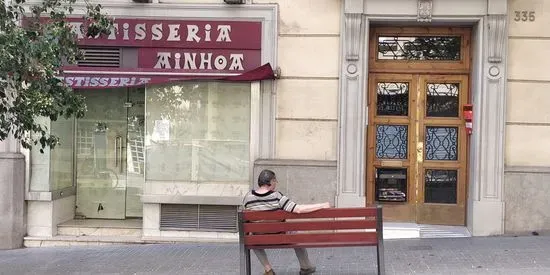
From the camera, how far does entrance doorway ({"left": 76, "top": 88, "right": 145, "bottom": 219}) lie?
10.3m

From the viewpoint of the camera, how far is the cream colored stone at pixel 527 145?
8.89 meters

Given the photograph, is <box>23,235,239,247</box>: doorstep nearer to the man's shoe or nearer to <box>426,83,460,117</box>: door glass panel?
the man's shoe

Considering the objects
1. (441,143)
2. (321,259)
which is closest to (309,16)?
(441,143)

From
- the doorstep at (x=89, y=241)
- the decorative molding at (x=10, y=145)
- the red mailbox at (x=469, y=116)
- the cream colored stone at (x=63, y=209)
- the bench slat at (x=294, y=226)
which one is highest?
the red mailbox at (x=469, y=116)

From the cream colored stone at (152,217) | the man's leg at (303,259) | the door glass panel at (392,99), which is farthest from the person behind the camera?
the door glass panel at (392,99)

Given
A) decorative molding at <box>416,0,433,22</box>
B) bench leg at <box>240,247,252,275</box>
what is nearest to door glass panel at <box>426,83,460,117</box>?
decorative molding at <box>416,0,433,22</box>

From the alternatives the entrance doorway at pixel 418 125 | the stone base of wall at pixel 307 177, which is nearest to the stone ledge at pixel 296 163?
the stone base of wall at pixel 307 177

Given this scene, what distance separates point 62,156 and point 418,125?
18.9ft

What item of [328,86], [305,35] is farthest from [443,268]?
[305,35]

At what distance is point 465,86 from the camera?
9398mm

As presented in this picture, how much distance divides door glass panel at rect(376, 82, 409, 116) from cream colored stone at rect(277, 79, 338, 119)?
2.86 ft

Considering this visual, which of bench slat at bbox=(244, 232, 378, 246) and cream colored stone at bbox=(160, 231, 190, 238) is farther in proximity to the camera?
cream colored stone at bbox=(160, 231, 190, 238)

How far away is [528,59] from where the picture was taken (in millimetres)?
8883

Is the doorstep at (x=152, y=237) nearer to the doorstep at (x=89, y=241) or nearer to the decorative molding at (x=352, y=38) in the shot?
the doorstep at (x=89, y=241)
